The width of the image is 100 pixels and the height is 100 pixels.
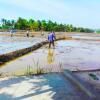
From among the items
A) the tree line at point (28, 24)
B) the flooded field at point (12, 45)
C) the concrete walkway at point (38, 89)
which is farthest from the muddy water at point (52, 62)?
the tree line at point (28, 24)

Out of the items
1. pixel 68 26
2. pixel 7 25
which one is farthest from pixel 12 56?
pixel 68 26

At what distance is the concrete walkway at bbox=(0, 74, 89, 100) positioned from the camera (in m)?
7.20

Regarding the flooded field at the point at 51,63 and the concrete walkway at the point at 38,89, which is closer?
the concrete walkway at the point at 38,89

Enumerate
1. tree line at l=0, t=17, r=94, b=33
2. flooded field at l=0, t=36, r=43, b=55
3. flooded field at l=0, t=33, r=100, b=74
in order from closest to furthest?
flooded field at l=0, t=33, r=100, b=74
flooded field at l=0, t=36, r=43, b=55
tree line at l=0, t=17, r=94, b=33

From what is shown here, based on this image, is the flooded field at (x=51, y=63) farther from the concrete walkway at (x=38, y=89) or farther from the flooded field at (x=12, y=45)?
the concrete walkway at (x=38, y=89)

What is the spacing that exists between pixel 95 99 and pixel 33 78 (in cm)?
295

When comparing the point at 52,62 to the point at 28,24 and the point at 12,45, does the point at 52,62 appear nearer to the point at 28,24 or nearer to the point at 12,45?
the point at 12,45

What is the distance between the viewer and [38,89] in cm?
794

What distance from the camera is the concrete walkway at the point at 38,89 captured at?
283 inches

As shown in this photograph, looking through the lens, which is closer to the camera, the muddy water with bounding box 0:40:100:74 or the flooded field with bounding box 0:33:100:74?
the flooded field with bounding box 0:33:100:74

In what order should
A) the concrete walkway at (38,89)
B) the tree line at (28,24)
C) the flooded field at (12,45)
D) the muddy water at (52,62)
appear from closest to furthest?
the concrete walkway at (38,89), the muddy water at (52,62), the flooded field at (12,45), the tree line at (28,24)

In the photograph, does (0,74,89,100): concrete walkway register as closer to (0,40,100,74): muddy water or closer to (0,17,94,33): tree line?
(0,40,100,74): muddy water

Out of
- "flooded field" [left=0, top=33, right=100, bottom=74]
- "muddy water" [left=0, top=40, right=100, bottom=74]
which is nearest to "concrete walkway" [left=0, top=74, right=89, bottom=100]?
"flooded field" [left=0, top=33, right=100, bottom=74]

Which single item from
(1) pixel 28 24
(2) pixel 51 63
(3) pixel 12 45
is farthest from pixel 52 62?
(1) pixel 28 24
